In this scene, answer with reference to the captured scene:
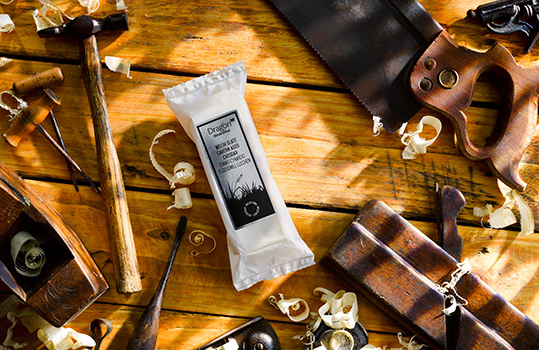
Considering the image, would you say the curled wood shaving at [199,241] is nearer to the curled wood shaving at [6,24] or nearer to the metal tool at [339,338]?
the metal tool at [339,338]

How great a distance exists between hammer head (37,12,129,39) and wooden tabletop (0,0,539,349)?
5 cm

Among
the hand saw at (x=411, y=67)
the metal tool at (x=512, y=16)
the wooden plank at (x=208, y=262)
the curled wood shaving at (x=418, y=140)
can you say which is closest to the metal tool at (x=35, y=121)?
the wooden plank at (x=208, y=262)

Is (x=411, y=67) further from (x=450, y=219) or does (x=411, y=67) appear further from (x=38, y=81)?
(x=38, y=81)

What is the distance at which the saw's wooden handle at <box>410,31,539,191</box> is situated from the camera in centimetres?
109

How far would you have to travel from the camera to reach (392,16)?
1.11 metres

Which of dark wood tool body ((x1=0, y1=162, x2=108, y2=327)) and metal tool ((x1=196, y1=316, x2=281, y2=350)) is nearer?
dark wood tool body ((x1=0, y1=162, x2=108, y2=327))

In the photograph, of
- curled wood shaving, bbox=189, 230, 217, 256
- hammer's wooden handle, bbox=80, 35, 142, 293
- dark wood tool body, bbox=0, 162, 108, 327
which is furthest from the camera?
curled wood shaving, bbox=189, 230, 217, 256

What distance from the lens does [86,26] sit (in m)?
1.05

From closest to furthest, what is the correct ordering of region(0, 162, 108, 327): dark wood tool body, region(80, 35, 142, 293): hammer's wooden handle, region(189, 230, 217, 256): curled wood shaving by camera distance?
region(0, 162, 108, 327): dark wood tool body → region(80, 35, 142, 293): hammer's wooden handle → region(189, 230, 217, 256): curled wood shaving

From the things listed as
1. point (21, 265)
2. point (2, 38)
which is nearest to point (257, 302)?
point (21, 265)

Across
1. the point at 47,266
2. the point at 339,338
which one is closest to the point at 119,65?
the point at 47,266

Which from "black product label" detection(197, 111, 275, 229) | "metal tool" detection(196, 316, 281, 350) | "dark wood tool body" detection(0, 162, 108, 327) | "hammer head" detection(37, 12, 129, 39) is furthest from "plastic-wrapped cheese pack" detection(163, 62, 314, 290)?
"dark wood tool body" detection(0, 162, 108, 327)

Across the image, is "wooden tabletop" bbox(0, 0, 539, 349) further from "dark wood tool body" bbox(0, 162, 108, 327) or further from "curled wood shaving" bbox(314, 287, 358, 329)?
"dark wood tool body" bbox(0, 162, 108, 327)

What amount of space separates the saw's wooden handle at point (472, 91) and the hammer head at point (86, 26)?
0.76 meters
